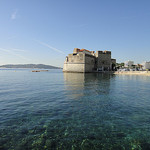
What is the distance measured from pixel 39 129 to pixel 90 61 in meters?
56.6

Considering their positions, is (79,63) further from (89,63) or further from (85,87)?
(85,87)

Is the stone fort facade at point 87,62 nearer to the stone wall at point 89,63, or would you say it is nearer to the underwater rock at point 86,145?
the stone wall at point 89,63

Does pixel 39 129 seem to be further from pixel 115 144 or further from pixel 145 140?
pixel 145 140

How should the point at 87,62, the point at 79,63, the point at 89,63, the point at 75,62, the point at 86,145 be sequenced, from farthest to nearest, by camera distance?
the point at 89,63 < the point at 75,62 < the point at 87,62 < the point at 79,63 < the point at 86,145

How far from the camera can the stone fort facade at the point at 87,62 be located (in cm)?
Answer: 5597

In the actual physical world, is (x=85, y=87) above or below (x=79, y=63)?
below

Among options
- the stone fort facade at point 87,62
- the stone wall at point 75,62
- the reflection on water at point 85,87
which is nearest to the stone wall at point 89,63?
the stone fort facade at point 87,62

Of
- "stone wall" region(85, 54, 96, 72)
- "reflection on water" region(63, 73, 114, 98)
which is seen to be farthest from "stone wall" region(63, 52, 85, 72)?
"reflection on water" region(63, 73, 114, 98)

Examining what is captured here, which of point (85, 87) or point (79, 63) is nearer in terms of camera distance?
point (85, 87)

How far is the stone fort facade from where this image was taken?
184ft

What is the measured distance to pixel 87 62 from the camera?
187 ft

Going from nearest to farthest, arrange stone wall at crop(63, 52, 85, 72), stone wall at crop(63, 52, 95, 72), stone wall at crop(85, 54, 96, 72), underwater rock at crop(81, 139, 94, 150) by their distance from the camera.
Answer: underwater rock at crop(81, 139, 94, 150) < stone wall at crop(63, 52, 95, 72) < stone wall at crop(63, 52, 85, 72) < stone wall at crop(85, 54, 96, 72)

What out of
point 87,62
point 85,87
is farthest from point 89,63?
point 85,87

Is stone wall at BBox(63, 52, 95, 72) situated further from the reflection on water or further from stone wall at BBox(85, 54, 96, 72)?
the reflection on water
